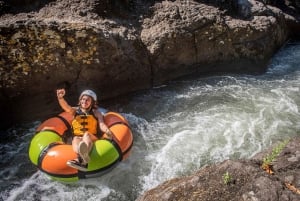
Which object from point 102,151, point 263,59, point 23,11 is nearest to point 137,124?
point 102,151

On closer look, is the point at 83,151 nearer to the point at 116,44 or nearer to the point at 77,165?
the point at 77,165

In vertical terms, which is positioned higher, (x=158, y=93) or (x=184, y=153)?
(x=158, y=93)

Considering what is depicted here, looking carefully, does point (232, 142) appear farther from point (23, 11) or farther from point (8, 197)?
point (23, 11)

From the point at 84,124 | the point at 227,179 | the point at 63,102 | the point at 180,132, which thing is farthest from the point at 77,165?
the point at 227,179

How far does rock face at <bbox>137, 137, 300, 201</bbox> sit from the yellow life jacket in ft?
6.95

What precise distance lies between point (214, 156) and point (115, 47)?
2617 mm

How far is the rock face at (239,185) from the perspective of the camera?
8.63 feet

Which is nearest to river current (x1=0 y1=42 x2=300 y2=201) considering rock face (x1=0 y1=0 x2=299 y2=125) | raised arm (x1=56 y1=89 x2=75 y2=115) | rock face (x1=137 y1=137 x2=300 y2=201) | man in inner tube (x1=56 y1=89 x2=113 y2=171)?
rock face (x1=0 y1=0 x2=299 y2=125)

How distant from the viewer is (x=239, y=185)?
2.71 metres

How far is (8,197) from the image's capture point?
13.8 ft

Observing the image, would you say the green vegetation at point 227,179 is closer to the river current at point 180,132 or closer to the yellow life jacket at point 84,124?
the river current at point 180,132

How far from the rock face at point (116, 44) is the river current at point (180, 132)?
0.37 m

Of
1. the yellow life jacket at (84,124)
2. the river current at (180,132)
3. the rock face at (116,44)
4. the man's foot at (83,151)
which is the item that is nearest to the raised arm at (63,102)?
the yellow life jacket at (84,124)

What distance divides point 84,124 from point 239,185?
2.79 m
